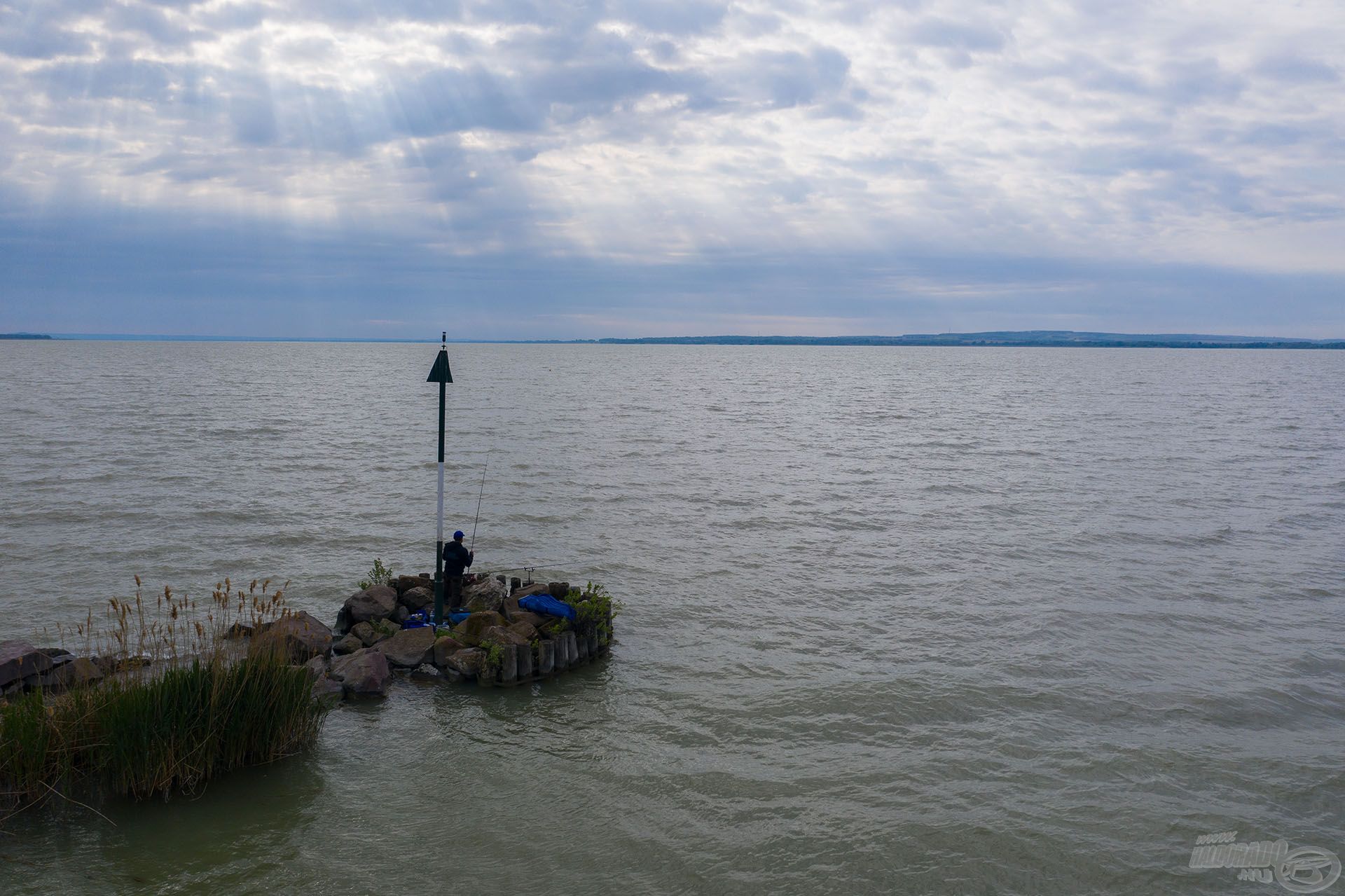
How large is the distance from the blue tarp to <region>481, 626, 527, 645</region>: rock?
800 mm

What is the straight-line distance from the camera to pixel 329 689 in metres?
11.1

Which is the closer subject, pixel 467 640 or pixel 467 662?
pixel 467 662

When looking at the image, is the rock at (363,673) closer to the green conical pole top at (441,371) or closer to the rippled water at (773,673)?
the rippled water at (773,673)

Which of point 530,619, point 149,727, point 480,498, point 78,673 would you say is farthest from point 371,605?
point 480,498

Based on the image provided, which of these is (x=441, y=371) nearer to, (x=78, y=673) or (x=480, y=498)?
(x=78, y=673)

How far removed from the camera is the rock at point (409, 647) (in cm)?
1238

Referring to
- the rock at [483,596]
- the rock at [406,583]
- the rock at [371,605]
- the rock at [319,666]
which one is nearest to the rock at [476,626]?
the rock at [483,596]

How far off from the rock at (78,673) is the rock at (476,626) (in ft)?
14.4

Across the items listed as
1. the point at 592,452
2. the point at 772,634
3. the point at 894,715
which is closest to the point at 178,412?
the point at 592,452

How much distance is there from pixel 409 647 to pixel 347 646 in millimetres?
941

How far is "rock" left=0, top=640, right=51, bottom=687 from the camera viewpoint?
10.0 meters

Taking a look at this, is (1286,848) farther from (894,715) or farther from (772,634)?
(772,634)

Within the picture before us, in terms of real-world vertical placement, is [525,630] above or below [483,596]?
below

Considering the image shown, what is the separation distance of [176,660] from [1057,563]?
16710mm
